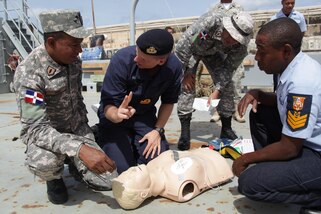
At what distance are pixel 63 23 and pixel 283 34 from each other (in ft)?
4.01

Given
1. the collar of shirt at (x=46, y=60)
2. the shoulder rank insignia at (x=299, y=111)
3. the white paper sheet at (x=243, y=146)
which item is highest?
the collar of shirt at (x=46, y=60)

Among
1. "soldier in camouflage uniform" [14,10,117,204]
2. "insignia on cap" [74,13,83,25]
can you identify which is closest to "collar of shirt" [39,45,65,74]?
"soldier in camouflage uniform" [14,10,117,204]

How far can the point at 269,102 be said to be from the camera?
2.05 meters

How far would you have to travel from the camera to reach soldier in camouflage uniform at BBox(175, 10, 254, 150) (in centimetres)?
251

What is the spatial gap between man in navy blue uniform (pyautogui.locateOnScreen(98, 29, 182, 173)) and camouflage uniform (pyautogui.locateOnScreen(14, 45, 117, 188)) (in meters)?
0.25

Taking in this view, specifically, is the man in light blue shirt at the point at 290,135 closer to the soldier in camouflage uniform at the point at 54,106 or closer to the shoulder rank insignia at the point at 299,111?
the shoulder rank insignia at the point at 299,111

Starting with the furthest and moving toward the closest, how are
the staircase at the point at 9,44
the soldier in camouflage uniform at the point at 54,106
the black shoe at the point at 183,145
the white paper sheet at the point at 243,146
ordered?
1. the staircase at the point at 9,44
2. the black shoe at the point at 183,145
3. the white paper sheet at the point at 243,146
4. the soldier in camouflage uniform at the point at 54,106

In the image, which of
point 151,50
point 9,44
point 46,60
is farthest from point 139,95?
point 9,44

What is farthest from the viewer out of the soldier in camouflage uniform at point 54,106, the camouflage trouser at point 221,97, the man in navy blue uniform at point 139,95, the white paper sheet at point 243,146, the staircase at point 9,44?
the staircase at point 9,44

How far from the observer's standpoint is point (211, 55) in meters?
3.19

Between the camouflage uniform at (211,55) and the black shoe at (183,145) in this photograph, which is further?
the black shoe at (183,145)

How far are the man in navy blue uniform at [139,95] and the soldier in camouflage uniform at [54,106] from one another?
0.81 feet

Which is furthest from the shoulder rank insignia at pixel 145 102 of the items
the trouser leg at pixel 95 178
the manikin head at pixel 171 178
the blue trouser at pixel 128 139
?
the trouser leg at pixel 95 178

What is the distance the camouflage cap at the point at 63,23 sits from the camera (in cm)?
189
